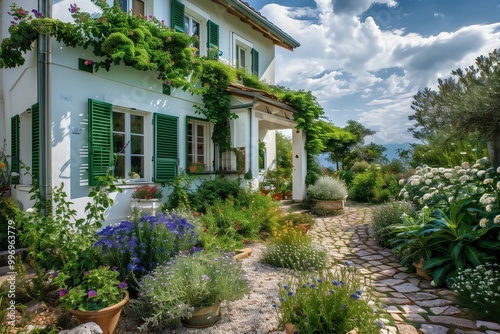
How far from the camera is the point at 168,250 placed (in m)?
3.34

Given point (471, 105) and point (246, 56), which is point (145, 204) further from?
point (246, 56)

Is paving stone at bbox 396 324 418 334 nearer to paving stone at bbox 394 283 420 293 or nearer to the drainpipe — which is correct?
paving stone at bbox 394 283 420 293

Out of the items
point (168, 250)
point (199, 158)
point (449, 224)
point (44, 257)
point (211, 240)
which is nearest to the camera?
point (44, 257)

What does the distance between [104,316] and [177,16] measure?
6.84 m

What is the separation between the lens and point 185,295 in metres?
2.57

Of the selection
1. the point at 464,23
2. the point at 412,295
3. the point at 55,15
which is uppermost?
the point at 55,15

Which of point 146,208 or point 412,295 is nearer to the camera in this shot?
point 412,295

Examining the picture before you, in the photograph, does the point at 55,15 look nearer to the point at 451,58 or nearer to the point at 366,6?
the point at 366,6

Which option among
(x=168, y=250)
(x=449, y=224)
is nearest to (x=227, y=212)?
(x=168, y=250)

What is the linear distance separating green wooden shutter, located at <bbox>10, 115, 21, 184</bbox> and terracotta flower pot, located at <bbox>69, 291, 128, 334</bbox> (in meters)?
5.17

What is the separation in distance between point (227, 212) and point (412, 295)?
129 inches

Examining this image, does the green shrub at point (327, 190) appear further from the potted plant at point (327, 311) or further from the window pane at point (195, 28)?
the potted plant at point (327, 311)

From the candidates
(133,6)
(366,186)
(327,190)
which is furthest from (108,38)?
(366,186)

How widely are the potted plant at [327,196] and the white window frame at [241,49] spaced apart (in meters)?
4.57
